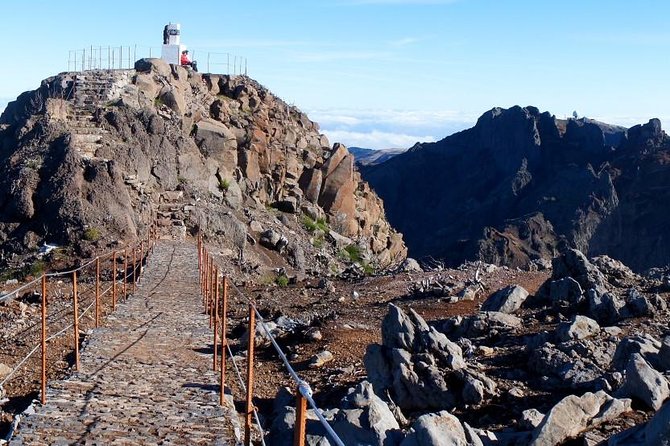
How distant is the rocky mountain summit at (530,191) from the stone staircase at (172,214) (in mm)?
52625

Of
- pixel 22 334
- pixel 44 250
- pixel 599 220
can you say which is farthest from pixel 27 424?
pixel 599 220

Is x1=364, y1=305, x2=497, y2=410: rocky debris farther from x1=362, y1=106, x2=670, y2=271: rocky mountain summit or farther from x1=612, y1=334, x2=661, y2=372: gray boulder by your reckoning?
x1=362, y1=106, x2=670, y2=271: rocky mountain summit

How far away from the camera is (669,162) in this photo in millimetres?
101875

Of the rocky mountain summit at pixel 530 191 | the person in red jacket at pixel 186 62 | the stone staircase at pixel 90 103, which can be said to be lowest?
the rocky mountain summit at pixel 530 191

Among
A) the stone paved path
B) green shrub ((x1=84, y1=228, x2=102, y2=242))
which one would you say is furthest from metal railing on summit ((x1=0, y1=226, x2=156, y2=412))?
green shrub ((x1=84, y1=228, x2=102, y2=242))

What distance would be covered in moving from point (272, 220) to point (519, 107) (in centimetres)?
9806

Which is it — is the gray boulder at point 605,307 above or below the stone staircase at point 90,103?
below

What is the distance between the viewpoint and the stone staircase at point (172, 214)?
28.4 m

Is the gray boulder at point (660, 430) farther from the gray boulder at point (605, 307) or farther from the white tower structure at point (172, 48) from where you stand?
the white tower structure at point (172, 48)

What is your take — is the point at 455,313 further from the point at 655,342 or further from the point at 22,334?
the point at 22,334

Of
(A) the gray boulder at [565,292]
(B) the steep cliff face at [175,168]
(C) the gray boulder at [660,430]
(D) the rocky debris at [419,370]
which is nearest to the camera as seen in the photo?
(C) the gray boulder at [660,430]

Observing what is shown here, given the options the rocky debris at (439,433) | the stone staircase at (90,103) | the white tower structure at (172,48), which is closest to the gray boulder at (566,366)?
the rocky debris at (439,433)

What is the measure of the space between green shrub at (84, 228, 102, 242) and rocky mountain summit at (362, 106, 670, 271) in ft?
197

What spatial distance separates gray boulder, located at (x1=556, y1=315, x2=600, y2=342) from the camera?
39.2ft
